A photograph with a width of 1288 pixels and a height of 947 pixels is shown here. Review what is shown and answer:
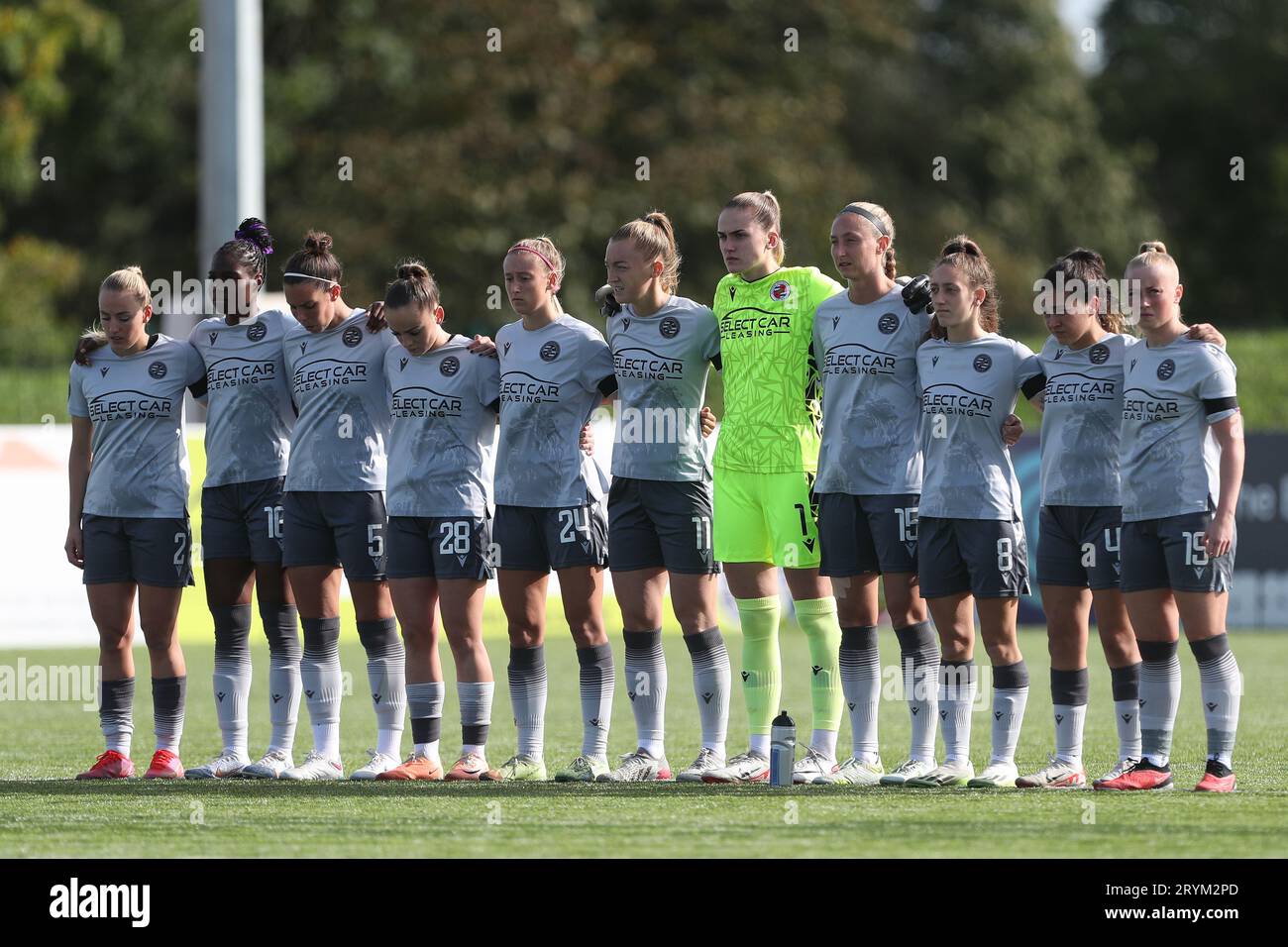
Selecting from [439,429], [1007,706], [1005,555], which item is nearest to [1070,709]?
[1007,706]

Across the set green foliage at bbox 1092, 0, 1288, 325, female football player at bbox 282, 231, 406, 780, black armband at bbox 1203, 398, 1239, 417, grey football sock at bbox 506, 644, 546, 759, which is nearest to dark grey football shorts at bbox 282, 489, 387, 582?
female football player at bbox 282, 231, 406, 780

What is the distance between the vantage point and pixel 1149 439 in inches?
286

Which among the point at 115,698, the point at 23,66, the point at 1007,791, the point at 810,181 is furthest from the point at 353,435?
the point at 810,181

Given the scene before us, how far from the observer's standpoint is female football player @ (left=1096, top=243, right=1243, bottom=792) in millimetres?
7191

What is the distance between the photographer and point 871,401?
7.53 metres

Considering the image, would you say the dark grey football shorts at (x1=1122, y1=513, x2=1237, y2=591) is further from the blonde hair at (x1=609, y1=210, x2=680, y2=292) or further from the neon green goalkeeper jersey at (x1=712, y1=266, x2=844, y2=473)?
the blonde hair at (x1=609, y1=210, x2=680, y2=292)

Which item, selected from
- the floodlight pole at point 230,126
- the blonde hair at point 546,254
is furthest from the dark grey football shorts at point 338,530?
the floodlight pole at point 230,126

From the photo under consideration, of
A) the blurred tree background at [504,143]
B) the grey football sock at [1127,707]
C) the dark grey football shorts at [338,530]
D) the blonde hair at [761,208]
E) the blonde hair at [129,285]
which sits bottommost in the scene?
the grey football sock at [1127,707]

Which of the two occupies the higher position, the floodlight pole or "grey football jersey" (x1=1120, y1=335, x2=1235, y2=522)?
the floodlight pole

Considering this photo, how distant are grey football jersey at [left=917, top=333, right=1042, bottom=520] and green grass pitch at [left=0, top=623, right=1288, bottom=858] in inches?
42.0

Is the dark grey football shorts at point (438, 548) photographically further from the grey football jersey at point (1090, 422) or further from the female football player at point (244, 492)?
the grey football jersey at point (1090, 422)
